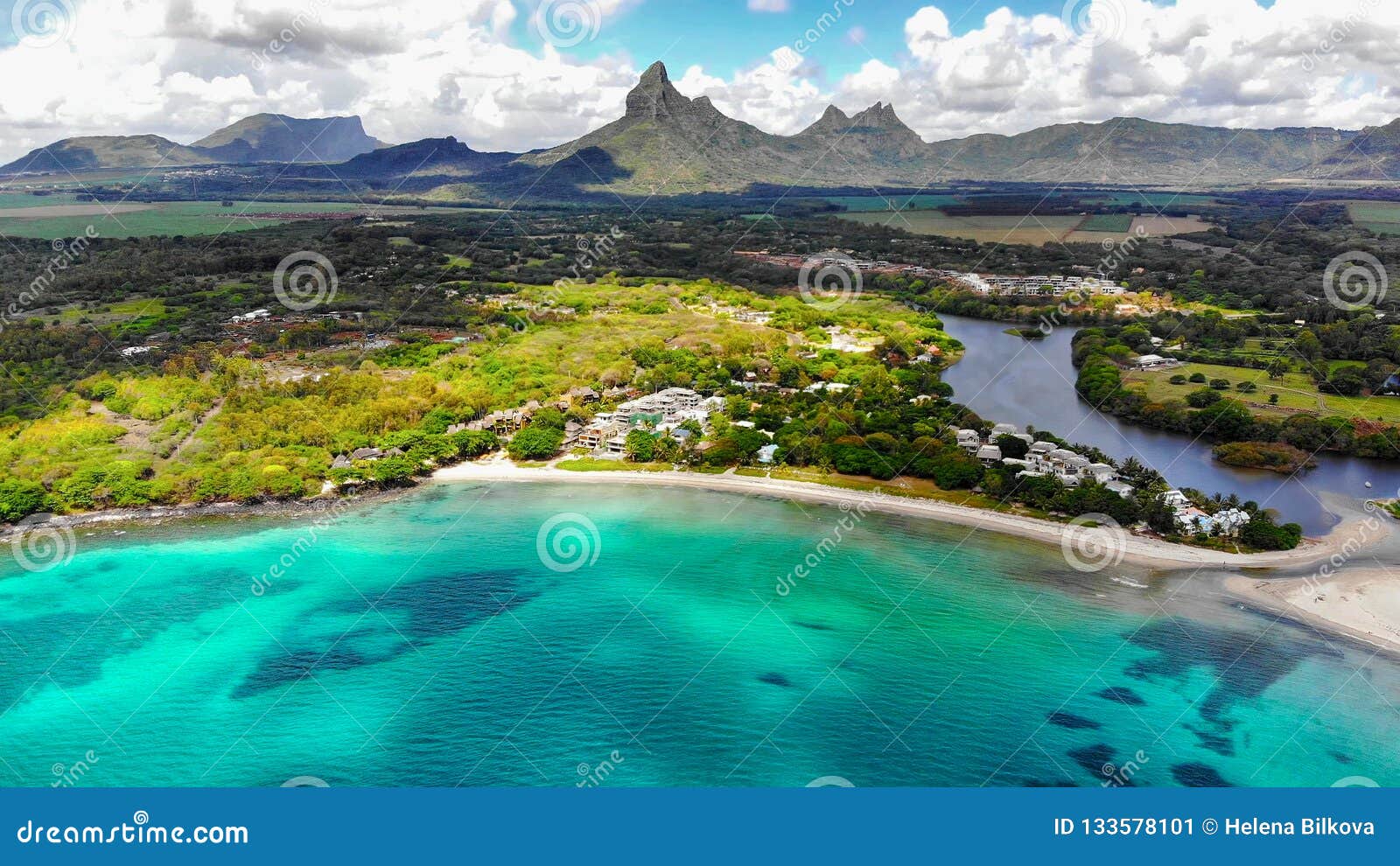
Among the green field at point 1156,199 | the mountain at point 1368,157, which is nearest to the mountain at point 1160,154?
the mountain at point 1368,157

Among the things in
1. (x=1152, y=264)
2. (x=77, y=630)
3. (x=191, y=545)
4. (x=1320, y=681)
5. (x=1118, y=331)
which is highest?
(x=1152, y=264)

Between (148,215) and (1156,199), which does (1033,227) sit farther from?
(148,215)

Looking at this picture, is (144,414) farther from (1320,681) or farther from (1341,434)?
(1341,434)

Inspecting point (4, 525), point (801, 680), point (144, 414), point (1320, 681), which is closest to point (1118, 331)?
point (1320, 681)

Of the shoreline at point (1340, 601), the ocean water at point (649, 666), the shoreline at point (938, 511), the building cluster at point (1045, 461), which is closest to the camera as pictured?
the ocean water at point (649, 666)

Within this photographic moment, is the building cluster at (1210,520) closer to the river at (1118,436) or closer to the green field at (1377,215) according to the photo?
the river at (1118,436)

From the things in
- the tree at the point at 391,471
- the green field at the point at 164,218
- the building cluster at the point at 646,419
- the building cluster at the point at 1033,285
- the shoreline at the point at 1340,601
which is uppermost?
the green field at the point at 164,218

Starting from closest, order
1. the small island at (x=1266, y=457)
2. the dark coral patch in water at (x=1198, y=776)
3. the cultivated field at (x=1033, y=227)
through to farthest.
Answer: the dark coral patch in water at (x=1198, y=776), the small island at (x=1266, y=457), the cultivated field at (x=1033, y=227)
